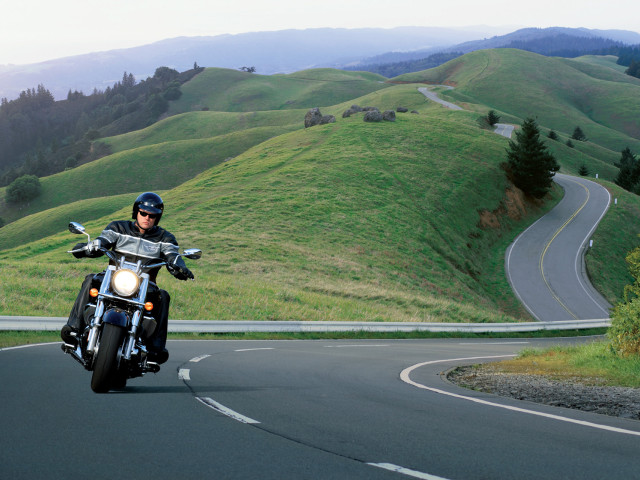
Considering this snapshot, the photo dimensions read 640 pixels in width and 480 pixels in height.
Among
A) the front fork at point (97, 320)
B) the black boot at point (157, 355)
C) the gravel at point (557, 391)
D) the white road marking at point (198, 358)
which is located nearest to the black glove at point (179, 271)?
the front fork at point (97, 320)

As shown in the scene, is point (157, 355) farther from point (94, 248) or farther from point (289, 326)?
point (289, 326)

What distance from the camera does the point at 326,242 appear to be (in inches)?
1809

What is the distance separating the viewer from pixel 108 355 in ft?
24.5

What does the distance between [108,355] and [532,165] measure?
72.6 m

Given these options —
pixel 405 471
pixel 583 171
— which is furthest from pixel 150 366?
pixel 583 171

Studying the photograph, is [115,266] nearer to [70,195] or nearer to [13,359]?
[13,359]

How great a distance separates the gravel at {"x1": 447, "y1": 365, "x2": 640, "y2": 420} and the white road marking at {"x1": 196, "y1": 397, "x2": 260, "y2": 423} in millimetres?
4542

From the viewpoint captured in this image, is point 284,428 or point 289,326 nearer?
point 284,428

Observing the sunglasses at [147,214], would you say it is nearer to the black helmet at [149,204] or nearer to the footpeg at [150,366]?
the black helmet at [149,204]

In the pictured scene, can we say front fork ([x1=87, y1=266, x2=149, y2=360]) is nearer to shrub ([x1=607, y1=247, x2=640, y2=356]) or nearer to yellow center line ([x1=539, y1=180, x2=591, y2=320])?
shrub ([x1=607, y1=247, x2=640, y2=356])

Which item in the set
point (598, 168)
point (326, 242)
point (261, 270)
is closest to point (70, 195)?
point (326, 242)

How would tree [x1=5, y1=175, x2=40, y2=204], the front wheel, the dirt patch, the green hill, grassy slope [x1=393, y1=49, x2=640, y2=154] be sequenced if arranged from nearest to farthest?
the front wheel < the green hill < the dirt patch < tree [x1=5, y1=175, x2=40, y2=204] < grassy slope [x1=393, y1=49, x2=640, y2=154]

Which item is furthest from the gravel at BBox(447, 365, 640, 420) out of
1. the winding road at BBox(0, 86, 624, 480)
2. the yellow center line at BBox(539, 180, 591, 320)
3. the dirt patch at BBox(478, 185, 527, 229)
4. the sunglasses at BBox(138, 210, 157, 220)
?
the dirt patch at BBox(478, 185, 527, 229)

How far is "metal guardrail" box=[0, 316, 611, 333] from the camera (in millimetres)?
18453
